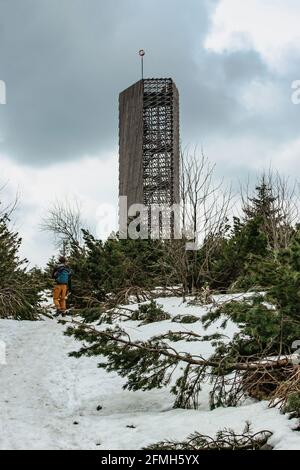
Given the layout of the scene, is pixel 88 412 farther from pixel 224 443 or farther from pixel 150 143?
pixel 150 143

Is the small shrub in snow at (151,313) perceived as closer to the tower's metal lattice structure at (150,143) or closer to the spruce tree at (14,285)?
the spruce tree at (14,285)

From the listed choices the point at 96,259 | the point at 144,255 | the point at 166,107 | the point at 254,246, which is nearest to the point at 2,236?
the point at 96,259

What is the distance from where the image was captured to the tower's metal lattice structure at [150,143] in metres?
33.5

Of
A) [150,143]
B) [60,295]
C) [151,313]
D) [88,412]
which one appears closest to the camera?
[88,412]

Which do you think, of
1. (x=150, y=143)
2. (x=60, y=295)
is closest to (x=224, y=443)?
(x=60, y=295)

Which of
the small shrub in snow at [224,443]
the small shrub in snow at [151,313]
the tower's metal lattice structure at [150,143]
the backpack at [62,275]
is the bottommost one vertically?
the small shrub in snow at [224,443]

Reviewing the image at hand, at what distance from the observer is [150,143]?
114 feet

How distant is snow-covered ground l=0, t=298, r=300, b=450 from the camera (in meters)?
5.58

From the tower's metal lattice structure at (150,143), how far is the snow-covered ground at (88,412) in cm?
2332

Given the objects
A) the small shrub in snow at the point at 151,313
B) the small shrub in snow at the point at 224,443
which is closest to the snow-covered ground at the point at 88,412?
the small shrub in snow at the point at 224,443

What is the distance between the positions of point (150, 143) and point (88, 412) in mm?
28652

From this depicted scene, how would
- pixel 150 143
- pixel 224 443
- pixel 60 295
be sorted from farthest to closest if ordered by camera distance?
pixel 150 143 → pixel 60 295 → pixel 224 443

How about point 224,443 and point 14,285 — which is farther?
point 14,285

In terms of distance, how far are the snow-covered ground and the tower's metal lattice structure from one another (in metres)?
23.3
